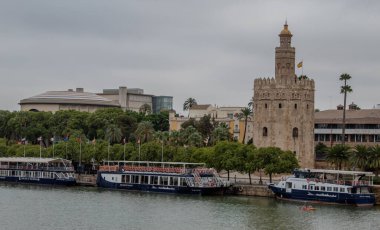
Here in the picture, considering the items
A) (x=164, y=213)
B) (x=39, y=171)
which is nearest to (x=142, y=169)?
(x=39, y=171)

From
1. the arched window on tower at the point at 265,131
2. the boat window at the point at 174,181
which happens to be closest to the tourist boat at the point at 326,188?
the boat window at the point at 174,181

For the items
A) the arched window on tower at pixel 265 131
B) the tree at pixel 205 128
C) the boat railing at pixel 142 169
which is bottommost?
the boat railing at pixel 142 169

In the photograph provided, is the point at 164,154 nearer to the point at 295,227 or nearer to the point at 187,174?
the point at 187,174

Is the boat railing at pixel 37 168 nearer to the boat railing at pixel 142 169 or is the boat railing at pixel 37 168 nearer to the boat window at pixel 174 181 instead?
the boat railing at pixel 142 169

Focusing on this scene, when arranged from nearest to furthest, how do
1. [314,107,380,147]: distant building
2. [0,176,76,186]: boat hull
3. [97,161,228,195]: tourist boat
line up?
[97,161,228,195]: tourist boat → [0,176,76,186]: boat hull → [314,107,380,147]: distant building

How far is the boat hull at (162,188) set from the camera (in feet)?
323

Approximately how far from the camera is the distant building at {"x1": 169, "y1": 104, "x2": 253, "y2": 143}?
504ft

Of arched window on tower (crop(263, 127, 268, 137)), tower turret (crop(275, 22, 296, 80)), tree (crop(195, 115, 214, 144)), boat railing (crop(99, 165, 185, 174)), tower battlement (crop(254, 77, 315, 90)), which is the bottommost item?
boat railing (crop(99, 165, 185, 174))

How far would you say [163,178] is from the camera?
10306cm

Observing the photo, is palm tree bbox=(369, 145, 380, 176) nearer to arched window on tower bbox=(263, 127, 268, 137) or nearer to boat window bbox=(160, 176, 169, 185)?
arched window on tower bbox=(263, 127, 268, 137)

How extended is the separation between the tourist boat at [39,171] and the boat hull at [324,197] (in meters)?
31.8

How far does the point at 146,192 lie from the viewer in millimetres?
103625

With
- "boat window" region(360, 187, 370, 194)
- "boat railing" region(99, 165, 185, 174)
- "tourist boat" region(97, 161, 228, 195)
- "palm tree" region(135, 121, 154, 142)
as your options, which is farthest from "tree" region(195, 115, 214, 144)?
"boat window" region(360, 187, 370, 194)

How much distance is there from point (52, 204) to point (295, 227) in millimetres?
27007
